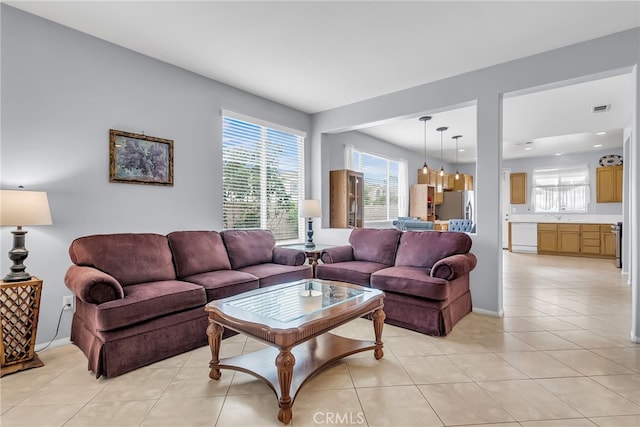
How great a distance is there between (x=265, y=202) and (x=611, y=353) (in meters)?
3.90

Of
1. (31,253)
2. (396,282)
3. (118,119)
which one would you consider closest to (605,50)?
(396,282)

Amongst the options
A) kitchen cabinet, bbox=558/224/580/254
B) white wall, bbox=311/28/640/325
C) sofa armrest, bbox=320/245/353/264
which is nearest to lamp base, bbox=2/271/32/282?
sofa armrest, bbox=320/245/353/264

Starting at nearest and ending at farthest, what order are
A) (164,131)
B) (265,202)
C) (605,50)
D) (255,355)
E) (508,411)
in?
(508,411) → (255,355) → (605,50) → (164,131) → (265,202)

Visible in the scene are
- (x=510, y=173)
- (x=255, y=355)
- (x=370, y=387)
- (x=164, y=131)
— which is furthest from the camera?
(x=510, y=173)

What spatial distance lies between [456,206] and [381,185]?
261 centimetres

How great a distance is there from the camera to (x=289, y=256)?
3711 mm

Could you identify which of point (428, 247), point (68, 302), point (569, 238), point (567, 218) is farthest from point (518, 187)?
point (68, 302)

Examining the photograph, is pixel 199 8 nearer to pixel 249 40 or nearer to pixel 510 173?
pixel 249 40

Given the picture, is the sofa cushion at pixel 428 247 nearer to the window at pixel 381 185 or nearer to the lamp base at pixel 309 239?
the lamp base at pixel 309 239

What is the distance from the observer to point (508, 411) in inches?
69.1

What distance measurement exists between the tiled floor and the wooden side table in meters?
0.10

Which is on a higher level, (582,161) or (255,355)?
(582,161)

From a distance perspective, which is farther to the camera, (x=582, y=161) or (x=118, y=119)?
(x=582, y=161)

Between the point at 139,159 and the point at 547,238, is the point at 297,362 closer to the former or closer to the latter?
the point at 139,159
